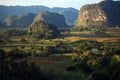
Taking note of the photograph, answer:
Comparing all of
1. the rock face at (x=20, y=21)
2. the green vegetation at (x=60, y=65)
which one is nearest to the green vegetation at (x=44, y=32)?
the green vegetation at (x=60, y=65)

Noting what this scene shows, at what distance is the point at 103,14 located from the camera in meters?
136

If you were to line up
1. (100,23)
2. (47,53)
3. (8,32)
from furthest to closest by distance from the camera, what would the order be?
(100,23) → (8,32) → (47,53)

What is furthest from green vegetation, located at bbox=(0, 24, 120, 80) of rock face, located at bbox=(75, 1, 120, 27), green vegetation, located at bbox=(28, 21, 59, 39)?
rock face, located at bbox=(75, 1, 120, 27)

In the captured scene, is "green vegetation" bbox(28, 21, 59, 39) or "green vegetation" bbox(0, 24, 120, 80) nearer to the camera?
"green vegetation" bbox(0, 24, 120, 80)

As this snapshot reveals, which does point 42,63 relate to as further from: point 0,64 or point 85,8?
point 85,8

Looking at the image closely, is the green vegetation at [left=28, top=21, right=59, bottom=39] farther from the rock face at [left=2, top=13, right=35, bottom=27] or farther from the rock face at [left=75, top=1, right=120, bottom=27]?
the rock face at [left=2, top=13, right=35, bottom=27]

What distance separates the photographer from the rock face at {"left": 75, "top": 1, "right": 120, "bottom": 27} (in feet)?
439

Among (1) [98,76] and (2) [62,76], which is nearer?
(1) [98,76]

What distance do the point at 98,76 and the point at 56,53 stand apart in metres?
33.2

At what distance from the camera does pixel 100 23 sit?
139 m

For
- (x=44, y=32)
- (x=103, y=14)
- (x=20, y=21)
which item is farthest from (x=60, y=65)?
(x=20, y=21)

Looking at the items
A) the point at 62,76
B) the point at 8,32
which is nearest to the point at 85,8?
the point at 8,32

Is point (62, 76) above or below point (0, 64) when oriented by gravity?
below

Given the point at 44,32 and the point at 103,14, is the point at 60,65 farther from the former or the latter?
the point at 103,14
